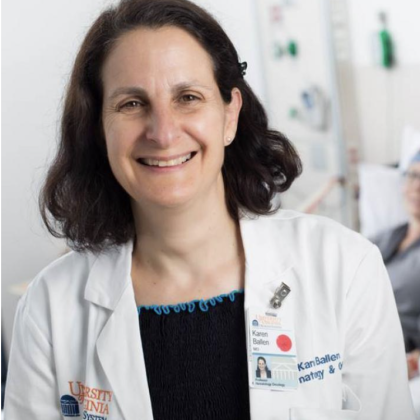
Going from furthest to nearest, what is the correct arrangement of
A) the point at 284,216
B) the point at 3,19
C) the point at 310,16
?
the point at 310,16, the point at 3,19, the point at 284,216

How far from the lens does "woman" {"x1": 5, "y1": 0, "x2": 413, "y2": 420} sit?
152 centimetres

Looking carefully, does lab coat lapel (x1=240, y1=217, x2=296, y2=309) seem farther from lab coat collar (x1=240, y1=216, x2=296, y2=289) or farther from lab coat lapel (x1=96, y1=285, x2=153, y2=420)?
lab coat lapel (x1=96, y1=285, x2=153, y2=420)

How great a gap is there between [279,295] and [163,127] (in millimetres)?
495

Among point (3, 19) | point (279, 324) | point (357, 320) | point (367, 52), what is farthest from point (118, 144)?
point (367, 52)

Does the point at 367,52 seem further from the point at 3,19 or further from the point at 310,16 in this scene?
the point at 3,19

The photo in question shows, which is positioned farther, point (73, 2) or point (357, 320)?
point (73, 2)

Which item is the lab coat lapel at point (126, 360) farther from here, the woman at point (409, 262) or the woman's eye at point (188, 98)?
the woman at point (409, 262)

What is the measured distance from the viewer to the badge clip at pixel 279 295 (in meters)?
1.62

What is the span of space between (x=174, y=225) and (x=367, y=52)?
220cm

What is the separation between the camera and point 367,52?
11.3ft

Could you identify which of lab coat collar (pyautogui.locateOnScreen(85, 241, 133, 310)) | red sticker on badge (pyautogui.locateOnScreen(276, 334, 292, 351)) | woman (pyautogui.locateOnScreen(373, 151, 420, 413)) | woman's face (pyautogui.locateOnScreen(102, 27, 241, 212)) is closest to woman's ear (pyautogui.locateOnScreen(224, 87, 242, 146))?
woman's face (pyautogui.locateOnScreen(102, 27, 241, 212))

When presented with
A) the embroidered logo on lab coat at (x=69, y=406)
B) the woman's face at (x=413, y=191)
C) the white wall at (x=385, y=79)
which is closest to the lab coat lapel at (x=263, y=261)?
the embroidered logo on lab coat at (x=69, y=406)

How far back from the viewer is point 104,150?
1.71 meters

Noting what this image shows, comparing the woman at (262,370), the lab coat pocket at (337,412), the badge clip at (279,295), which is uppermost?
the badge clip at (279,295)
